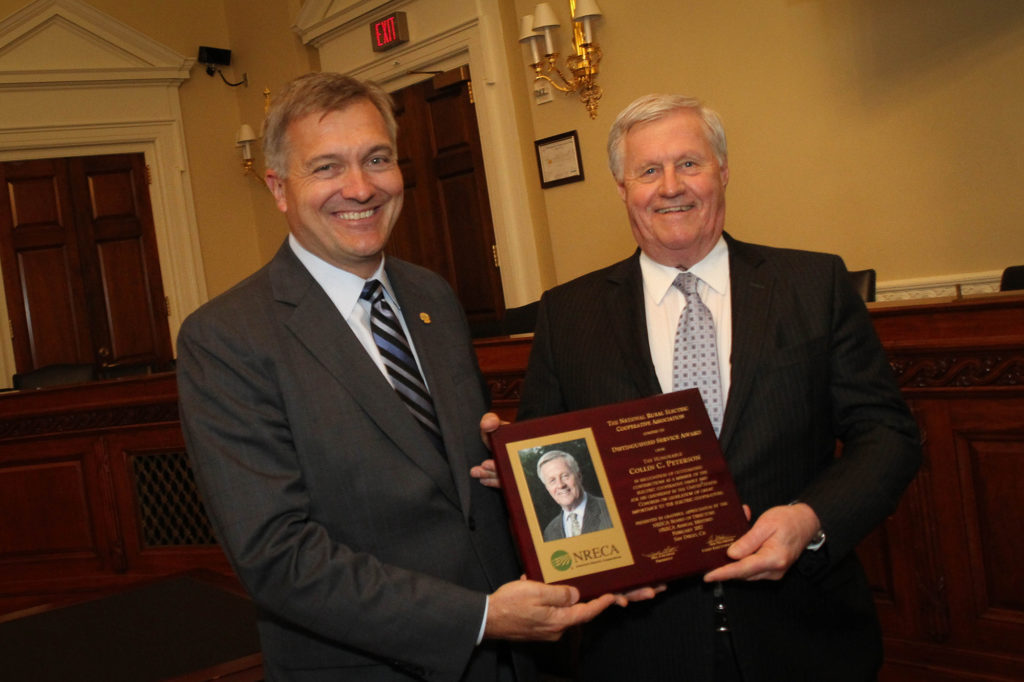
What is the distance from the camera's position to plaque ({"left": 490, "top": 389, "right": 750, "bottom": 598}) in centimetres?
149

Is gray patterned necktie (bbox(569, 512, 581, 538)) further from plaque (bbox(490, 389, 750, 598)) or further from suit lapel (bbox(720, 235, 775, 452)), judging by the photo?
suit lapel (bbox(720, 235, 775, 452))

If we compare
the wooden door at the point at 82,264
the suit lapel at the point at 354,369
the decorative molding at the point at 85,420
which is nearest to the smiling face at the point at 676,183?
the suit lapel at the point at 354,369

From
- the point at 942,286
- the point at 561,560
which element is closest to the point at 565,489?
the point at 561,560

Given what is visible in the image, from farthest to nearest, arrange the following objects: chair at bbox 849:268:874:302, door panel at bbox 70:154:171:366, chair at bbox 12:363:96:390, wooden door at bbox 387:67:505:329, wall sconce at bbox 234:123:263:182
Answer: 1. wall sconce at bbox 234:123:263:182
2. door panel at bbox 70:154:171:366
3. wooden door at bbox 387:67:505:329
4. chair at bbox 12:363:96:390
5. chair at bbox 849:268:874:302

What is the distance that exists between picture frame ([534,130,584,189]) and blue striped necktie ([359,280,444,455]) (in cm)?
419

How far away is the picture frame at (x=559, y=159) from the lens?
5.80m

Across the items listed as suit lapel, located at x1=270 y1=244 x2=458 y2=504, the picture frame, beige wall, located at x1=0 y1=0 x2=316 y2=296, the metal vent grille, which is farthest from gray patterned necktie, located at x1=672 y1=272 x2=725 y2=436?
beige wall, located at x1=0 y1=0 x2=316 y2=296

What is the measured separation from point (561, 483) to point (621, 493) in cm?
10

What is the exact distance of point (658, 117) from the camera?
173cm

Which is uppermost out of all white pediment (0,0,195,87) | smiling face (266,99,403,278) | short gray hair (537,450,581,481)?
white pediment (0,0,195,87)

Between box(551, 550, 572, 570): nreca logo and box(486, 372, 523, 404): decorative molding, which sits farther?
box(486, 372, 523, 404): decorative molding

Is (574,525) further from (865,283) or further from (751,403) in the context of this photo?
(865,283)

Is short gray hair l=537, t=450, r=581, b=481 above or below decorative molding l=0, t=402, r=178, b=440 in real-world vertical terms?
below

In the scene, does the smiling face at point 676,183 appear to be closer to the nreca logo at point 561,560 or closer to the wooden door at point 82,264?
the nreca logo at point 561,560
